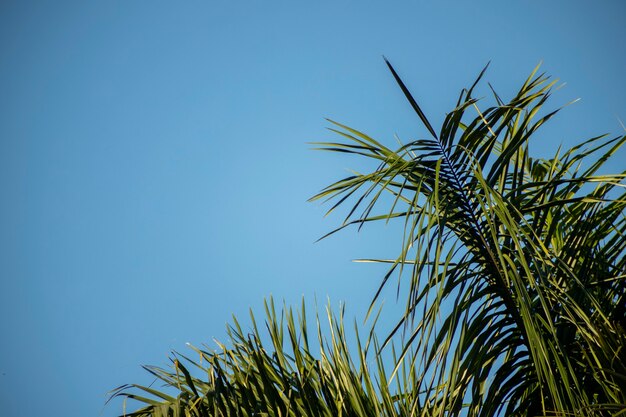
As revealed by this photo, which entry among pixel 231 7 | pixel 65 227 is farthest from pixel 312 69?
pixel 65 227

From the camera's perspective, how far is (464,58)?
14.7 m

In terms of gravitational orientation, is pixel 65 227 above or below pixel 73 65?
below

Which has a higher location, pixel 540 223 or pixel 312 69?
pixel 312 69

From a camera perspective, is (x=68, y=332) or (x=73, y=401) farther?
(x=68, y=332)

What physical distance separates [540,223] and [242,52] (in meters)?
18.3

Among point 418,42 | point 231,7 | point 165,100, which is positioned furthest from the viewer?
point 165,100

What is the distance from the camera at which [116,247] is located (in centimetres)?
1786

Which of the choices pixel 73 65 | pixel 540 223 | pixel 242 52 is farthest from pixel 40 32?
pixel 540 223

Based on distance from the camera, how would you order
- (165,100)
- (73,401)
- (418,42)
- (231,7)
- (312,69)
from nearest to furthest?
(73,401) < (418,42) < (231,7) < (165,100) < (312,69)

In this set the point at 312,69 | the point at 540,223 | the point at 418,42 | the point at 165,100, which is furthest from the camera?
the point at 312,69

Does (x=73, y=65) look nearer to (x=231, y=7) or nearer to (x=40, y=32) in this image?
(x=40, y=32)

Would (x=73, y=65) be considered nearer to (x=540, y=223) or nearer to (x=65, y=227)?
(x=65, y=227)

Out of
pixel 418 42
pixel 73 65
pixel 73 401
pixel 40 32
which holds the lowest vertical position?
pixel 73 401

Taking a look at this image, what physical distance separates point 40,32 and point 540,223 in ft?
64.0
